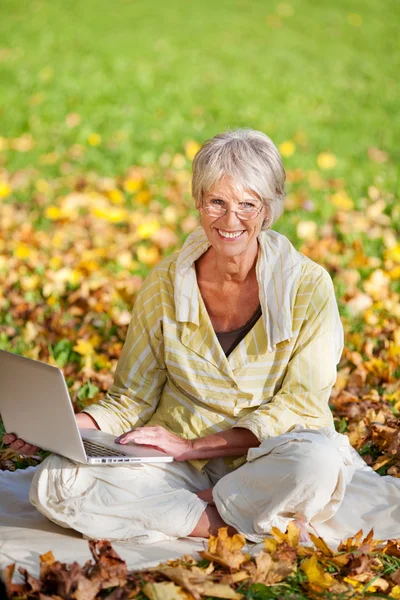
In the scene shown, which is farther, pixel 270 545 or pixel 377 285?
pixel 377 285

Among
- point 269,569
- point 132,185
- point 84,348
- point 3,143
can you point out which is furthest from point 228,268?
point 3,143

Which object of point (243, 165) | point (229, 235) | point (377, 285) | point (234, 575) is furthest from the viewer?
point (377, 285)

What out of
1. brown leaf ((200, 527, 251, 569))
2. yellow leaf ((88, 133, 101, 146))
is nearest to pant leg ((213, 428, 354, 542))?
brown leaf ((200, 527, 251, 569))

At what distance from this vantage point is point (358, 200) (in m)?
6.79

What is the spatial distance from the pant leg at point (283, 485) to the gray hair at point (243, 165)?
860 mm

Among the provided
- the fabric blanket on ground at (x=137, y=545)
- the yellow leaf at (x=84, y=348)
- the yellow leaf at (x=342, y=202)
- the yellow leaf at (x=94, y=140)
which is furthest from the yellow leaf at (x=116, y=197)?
the fabric blanket on ground at (x=137, y=545)

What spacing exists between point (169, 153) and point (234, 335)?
4501 millimetres

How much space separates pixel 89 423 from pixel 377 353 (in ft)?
6.43

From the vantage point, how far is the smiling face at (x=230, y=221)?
3.26 m

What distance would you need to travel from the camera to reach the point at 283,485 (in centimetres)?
302

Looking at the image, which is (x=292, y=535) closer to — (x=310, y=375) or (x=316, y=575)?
(x=316, y=575)

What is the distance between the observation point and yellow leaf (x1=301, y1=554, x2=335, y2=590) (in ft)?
9.14

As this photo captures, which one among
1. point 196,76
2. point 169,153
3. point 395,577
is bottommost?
point 395,577

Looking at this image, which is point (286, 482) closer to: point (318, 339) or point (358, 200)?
point (318, 339)
